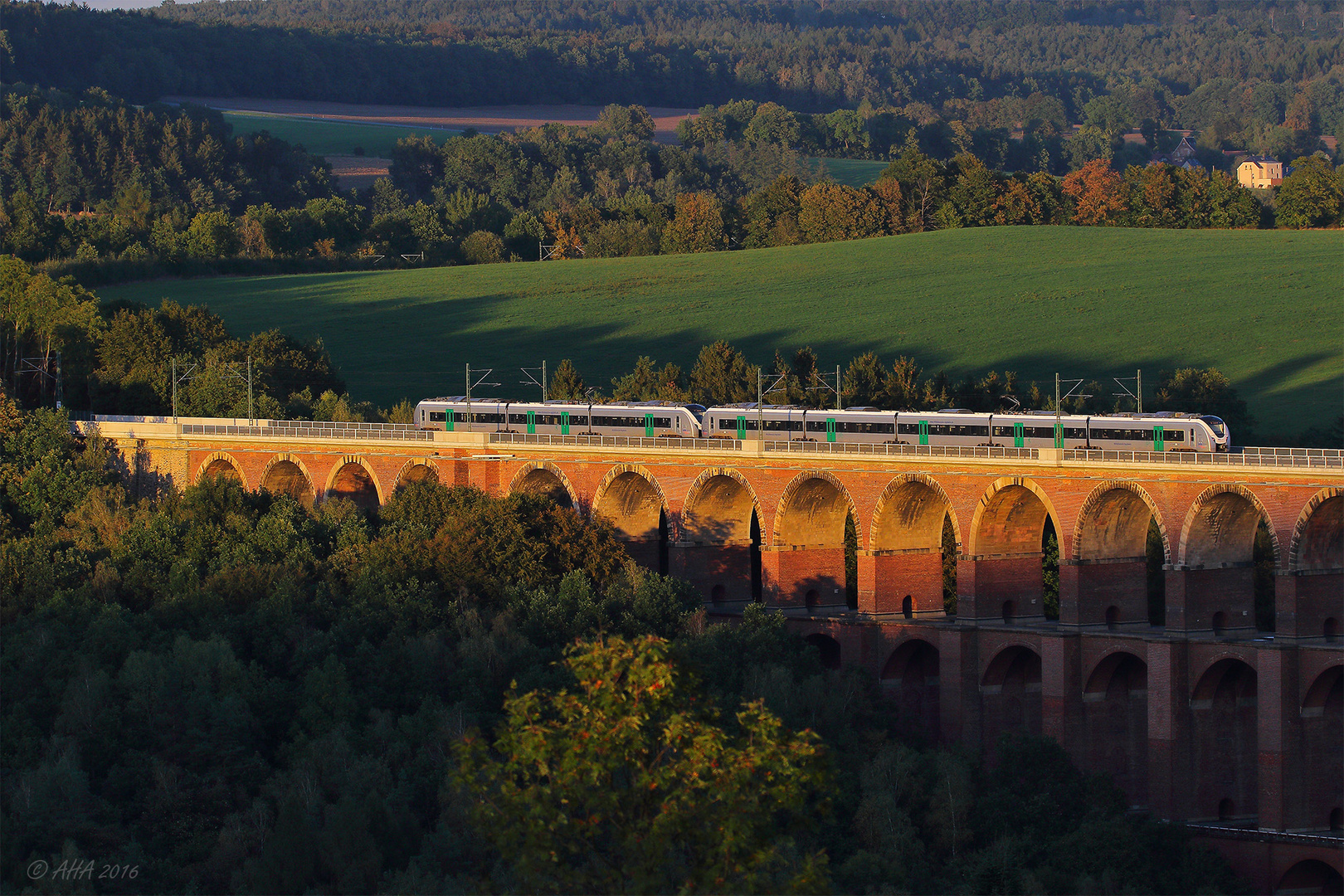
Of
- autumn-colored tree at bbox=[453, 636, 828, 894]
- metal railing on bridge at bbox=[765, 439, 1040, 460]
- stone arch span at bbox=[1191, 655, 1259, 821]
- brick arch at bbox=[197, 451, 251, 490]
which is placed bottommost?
stone arch span at bbox=[1191, 655, 1259, 821]

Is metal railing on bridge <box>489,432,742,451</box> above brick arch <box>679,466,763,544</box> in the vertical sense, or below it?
above

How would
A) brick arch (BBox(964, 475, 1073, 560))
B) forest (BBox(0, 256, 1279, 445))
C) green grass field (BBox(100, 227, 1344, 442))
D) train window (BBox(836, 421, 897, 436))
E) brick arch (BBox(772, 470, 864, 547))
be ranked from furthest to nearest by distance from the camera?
1. green grass field (BBox(100, 227, 1344, 442))
2. forest (BBox(0, 256, 1279, 445))
3. brick arch (BBox(772, 470, 864, 547))
4. train window (BBox(836, 421, 897, 436))
5. brick arch (BBox(964, 475, 1073, 560))

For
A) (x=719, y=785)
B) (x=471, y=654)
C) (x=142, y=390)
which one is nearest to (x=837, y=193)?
(x=142, y=390)

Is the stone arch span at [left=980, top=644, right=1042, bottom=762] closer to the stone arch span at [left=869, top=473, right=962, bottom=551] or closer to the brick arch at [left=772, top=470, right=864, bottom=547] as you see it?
the stone arch span at [left=869, top=473, right=962, bottom=551]

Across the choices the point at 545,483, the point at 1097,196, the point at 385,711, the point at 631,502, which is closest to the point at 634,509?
the point at 631,502

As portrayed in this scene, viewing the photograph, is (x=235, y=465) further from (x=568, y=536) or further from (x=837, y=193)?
(x=837, y=193)

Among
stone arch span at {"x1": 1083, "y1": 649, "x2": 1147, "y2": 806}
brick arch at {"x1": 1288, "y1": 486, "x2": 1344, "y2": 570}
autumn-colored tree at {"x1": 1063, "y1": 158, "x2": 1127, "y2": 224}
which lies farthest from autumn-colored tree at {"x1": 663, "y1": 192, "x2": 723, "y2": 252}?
brick arch at {"x1": 1288, "y1": 486, "x2": 1344, "y2": 570}
